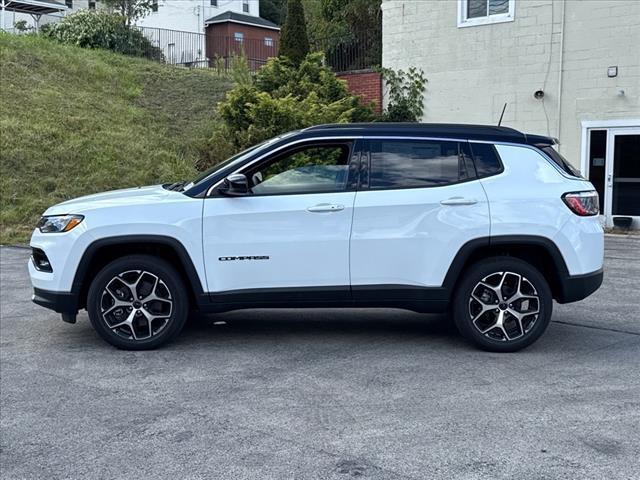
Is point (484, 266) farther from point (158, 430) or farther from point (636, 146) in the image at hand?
point (636, 146)

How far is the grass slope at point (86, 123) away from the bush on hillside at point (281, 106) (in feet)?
7.11

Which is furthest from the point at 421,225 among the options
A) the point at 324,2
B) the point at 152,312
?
the point at 324,2

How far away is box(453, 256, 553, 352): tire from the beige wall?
1010 centimetres

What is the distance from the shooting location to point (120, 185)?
52.9 feet

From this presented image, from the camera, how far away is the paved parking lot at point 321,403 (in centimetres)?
374

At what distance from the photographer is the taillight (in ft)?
18.5

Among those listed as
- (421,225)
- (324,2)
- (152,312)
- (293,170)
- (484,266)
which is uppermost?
(324,2)

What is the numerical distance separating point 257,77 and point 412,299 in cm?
1201

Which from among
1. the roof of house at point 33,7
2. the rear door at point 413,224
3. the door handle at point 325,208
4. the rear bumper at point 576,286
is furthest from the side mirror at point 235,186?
the roof of house at point 33,7

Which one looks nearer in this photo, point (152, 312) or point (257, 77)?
point (152, 312)

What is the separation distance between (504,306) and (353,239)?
4.58 ft

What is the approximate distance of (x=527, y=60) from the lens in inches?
602

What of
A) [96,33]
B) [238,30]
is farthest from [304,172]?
[238,30]

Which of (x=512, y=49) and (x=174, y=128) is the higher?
(x=512, y=49)
